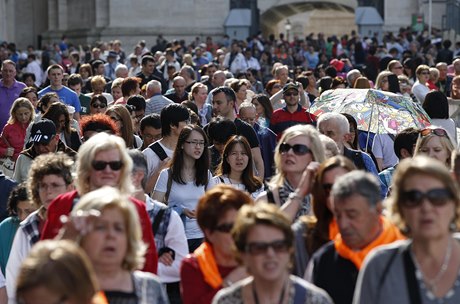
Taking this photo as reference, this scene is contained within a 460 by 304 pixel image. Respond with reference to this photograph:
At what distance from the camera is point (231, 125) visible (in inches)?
499

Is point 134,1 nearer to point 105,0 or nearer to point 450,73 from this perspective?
point 105,0

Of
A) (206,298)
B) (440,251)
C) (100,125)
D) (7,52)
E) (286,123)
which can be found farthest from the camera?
(7,52)

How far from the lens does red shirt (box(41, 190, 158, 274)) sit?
753cm

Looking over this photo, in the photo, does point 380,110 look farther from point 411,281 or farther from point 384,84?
point 411,281

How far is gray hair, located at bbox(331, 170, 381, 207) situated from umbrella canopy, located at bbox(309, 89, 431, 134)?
6662 mm

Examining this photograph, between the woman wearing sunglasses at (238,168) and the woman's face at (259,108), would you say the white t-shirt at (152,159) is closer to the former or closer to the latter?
the woman wearing sunglasses at (238,168)

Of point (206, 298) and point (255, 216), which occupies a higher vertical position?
point (255, 216)

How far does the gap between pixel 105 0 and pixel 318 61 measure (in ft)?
47.3

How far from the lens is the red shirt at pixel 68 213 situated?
24.7 feet

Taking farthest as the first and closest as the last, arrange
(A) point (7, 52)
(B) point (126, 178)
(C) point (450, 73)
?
1. (A) point (7, 52)
2. (C) point (450, 73)
3. (B) point (126, 178)

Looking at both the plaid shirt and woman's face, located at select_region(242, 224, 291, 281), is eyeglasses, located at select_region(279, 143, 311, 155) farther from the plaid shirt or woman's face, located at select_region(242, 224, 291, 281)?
woman's face, located at select_region(242, 224, 291, 281)

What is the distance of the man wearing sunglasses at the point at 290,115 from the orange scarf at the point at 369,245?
8877 millimetres

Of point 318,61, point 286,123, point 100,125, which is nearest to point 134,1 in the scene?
point 318,61

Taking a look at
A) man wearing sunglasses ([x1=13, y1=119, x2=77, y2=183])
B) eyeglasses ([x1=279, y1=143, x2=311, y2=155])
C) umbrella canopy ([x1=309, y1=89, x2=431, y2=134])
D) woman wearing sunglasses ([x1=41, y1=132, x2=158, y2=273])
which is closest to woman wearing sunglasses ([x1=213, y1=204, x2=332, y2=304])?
woman wearing sunglasses ([x1=41, y1=132, x2=158, y2=273])
